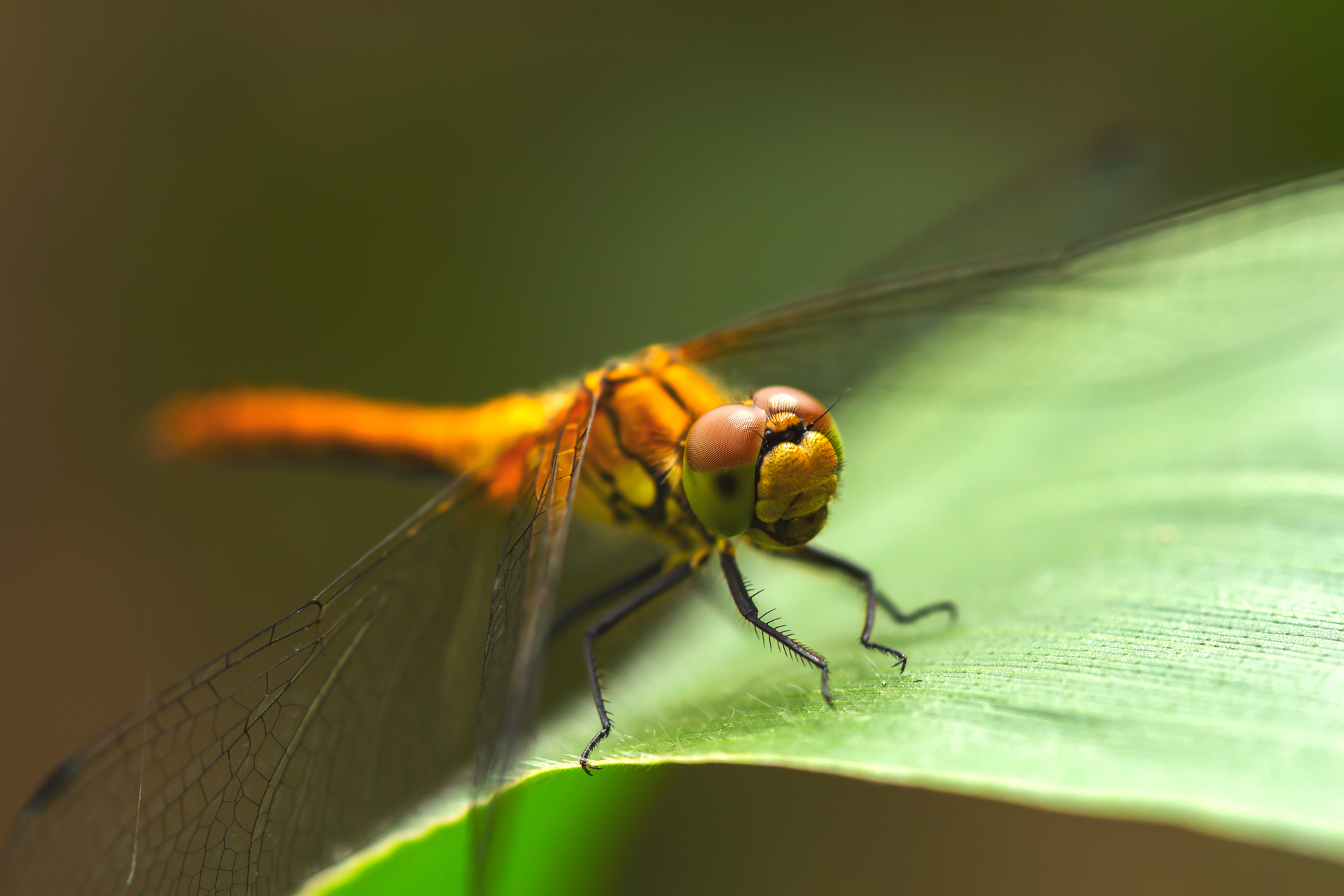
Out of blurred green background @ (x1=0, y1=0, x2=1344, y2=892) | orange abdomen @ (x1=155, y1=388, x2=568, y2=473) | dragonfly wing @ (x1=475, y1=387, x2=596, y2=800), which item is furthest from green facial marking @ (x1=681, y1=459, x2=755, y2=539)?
blurred green background @ (x1=0, y1=0, x2=1344, y2=892)

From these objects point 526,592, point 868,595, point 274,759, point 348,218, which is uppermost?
point 348,218

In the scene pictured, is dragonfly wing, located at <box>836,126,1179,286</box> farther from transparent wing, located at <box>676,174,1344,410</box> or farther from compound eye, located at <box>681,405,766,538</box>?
compound eye, located at <box>681,405,766,538</box>

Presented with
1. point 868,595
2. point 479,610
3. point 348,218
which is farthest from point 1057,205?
point 348,218

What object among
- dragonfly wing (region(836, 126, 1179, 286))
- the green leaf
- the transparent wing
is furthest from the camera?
dragonfly wing (region(836, 126, 1179, 286))

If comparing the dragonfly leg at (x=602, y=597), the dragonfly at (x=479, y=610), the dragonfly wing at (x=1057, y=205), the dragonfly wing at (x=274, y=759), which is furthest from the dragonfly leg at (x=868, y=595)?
the dragonfly wing at (x=1057, y=205)

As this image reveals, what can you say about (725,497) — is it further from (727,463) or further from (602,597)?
(602,597)

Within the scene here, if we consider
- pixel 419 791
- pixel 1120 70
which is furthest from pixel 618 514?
pixel 1120 70
